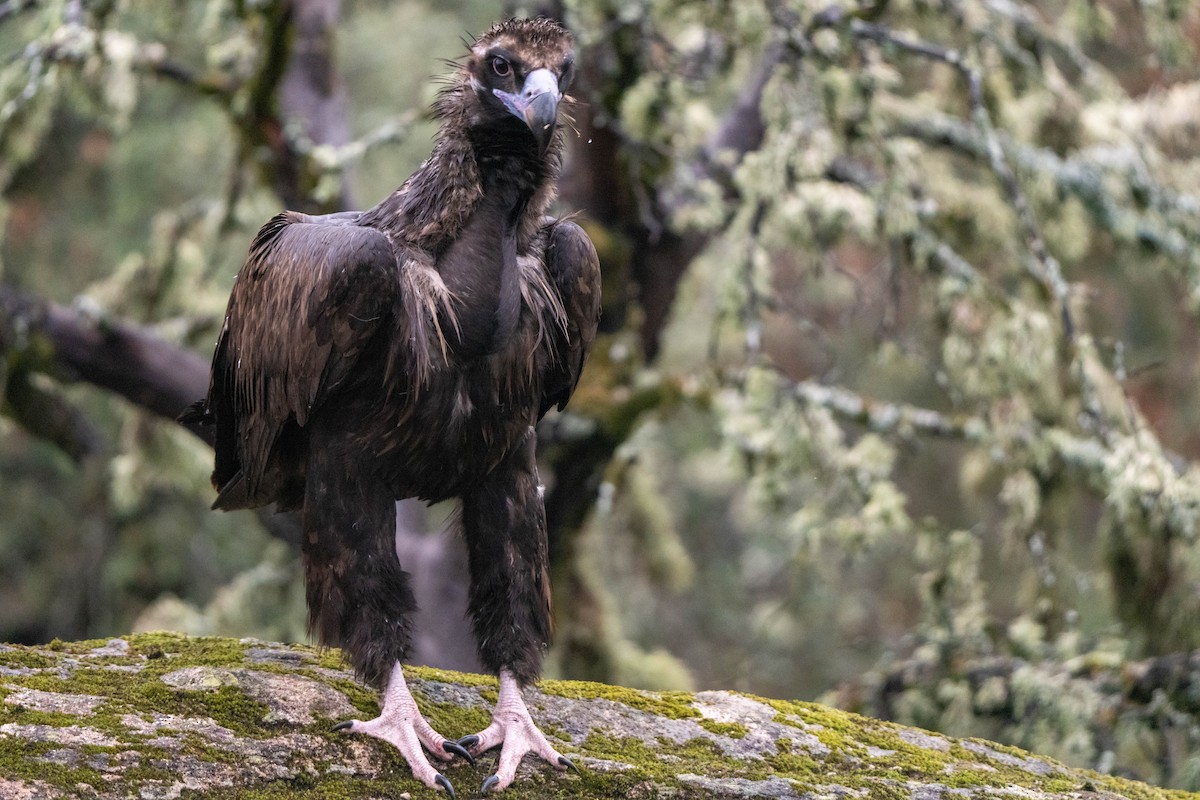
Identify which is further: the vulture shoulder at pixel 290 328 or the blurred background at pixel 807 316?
the blurred background at pixel 807 316

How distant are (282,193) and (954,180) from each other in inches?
163

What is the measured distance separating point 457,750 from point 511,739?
0.15 meters

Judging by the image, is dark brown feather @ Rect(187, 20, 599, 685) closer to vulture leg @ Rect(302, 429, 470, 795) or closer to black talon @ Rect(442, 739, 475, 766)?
vulture leg @ Rect(302, 429, 470, 795)

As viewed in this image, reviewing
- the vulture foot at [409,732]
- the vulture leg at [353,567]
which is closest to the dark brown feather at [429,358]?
the vulture leg at [353,567]

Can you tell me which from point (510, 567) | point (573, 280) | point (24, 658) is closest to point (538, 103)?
point (573, 280)

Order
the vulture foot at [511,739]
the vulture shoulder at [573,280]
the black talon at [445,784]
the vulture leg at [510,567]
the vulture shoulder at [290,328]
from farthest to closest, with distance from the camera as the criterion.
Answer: the vulture shoulder at [573,280] < the vulture leg at [510,567] < the vulture shoulder at [290,328] < the vulture foot at [511,739] < the black talon at [445,784]

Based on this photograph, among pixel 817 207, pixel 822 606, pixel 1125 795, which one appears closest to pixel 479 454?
pixel 1125 795

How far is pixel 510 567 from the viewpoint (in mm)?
4273

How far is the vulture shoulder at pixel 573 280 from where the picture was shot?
4434 millimetres

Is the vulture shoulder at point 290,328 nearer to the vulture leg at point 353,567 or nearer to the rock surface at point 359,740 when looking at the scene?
the vulture leg at point 353,567

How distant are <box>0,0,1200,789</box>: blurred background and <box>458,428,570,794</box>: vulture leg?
44 centimetres

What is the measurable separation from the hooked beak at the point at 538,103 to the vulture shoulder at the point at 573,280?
455 mm

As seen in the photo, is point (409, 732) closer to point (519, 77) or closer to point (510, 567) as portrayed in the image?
point (510, 567)

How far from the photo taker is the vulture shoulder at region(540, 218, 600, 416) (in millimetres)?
4434
